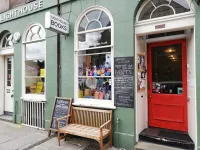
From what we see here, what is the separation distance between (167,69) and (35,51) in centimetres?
458

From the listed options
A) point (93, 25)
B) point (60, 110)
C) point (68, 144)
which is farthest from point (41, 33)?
point (68, 144)

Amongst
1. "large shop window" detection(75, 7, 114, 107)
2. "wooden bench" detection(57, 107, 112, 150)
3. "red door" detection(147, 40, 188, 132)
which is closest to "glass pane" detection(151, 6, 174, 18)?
"red door" detection(147, 40, 188, 132)

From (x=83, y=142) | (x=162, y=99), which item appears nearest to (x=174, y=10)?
(x=162, y=99)

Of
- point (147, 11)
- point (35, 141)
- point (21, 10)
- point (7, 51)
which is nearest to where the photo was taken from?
point (147, 11)

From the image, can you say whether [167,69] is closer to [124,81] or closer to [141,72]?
[141,72]

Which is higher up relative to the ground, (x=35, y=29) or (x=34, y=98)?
(x=35, y=29)

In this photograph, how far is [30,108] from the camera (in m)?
5.89

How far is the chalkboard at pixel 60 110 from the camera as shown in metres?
4.81

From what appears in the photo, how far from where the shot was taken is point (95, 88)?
4.82 metres

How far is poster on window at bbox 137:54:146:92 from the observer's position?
166 inches

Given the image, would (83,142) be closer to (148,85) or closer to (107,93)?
(107,93)

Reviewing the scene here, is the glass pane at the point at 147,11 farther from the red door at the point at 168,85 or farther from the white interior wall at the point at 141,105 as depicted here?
the red door at the point at 168,85

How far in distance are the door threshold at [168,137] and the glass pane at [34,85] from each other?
3.75 meters

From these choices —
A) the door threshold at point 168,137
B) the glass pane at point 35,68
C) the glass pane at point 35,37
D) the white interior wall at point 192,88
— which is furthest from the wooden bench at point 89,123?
the glass pane at point 35,37
